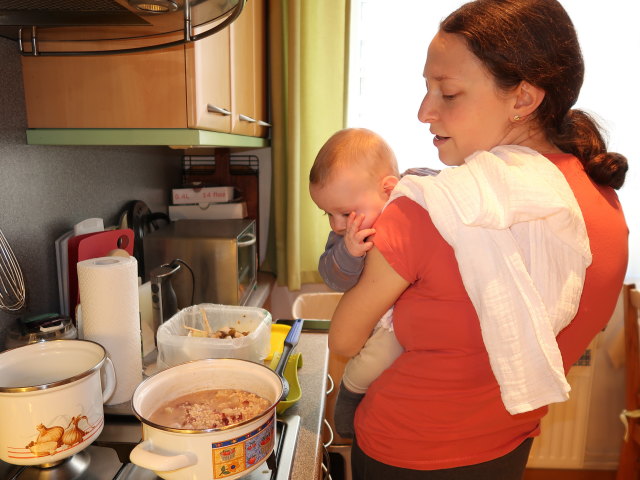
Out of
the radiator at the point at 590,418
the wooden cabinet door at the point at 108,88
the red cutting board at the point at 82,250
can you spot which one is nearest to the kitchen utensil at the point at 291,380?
the red cutting board at the point at 82,250

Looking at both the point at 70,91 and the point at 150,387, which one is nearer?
the point at 150,387

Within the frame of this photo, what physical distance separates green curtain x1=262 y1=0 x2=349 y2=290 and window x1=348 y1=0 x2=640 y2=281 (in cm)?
8

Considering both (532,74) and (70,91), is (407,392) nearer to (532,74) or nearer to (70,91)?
(532,74)

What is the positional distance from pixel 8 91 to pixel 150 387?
0.73 meters

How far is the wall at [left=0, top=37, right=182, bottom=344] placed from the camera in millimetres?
1080

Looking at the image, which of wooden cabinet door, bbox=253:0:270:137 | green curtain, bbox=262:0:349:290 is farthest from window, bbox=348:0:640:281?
wooden cabinet door, bbox=253:0:270:137

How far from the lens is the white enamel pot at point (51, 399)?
72cm

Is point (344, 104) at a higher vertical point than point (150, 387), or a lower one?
higher

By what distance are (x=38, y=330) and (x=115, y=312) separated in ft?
0.54

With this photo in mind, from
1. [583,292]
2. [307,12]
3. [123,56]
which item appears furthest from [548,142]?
[307,12]

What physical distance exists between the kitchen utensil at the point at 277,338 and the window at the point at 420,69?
1095 mm

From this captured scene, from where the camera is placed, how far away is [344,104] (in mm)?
2199

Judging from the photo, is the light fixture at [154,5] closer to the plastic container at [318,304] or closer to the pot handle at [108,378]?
the pot handle at [108,378]

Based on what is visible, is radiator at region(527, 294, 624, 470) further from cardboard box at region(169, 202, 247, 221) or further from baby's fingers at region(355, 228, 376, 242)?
baby's fingers at region(355, 228, 376, 242)
